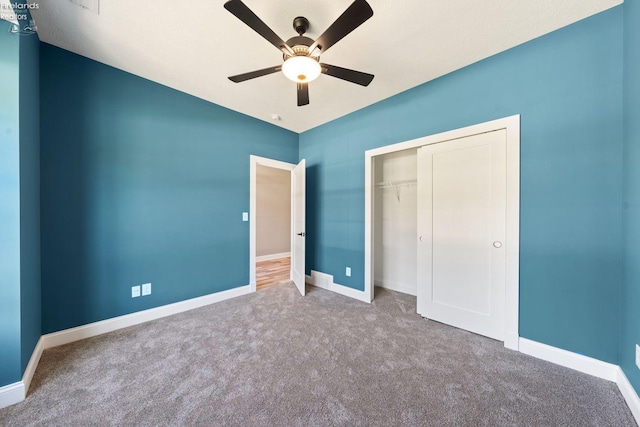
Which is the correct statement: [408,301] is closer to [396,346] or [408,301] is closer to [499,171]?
[396,346]

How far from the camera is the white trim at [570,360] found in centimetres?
167

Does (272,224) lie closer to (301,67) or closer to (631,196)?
(301,67)

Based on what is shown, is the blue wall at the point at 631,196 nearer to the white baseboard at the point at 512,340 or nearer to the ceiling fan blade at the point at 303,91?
the white baseboard at the point at 512,340

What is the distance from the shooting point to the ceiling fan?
1.33 meters

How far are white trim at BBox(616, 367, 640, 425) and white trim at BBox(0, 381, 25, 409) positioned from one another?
3812 mm

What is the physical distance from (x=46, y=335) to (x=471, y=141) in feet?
14.5

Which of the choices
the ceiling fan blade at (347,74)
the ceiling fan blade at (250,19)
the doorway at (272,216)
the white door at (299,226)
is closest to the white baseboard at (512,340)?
the white door at (299,226)

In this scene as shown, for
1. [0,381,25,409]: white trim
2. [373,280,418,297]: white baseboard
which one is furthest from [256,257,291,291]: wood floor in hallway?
[0,381,25,409]: white trim

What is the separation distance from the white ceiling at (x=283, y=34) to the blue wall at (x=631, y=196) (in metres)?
0.40

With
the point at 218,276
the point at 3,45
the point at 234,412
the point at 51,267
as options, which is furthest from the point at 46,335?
the point at 3,45

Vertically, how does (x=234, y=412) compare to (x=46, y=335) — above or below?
below

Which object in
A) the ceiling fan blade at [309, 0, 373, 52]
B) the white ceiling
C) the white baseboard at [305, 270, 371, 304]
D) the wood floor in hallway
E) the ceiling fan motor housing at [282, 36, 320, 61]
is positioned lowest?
the wood floor in hallway

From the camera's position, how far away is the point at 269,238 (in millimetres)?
6227

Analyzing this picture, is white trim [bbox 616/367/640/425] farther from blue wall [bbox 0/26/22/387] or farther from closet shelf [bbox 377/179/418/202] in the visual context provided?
blue wall [bbox 0/26/22/387]
